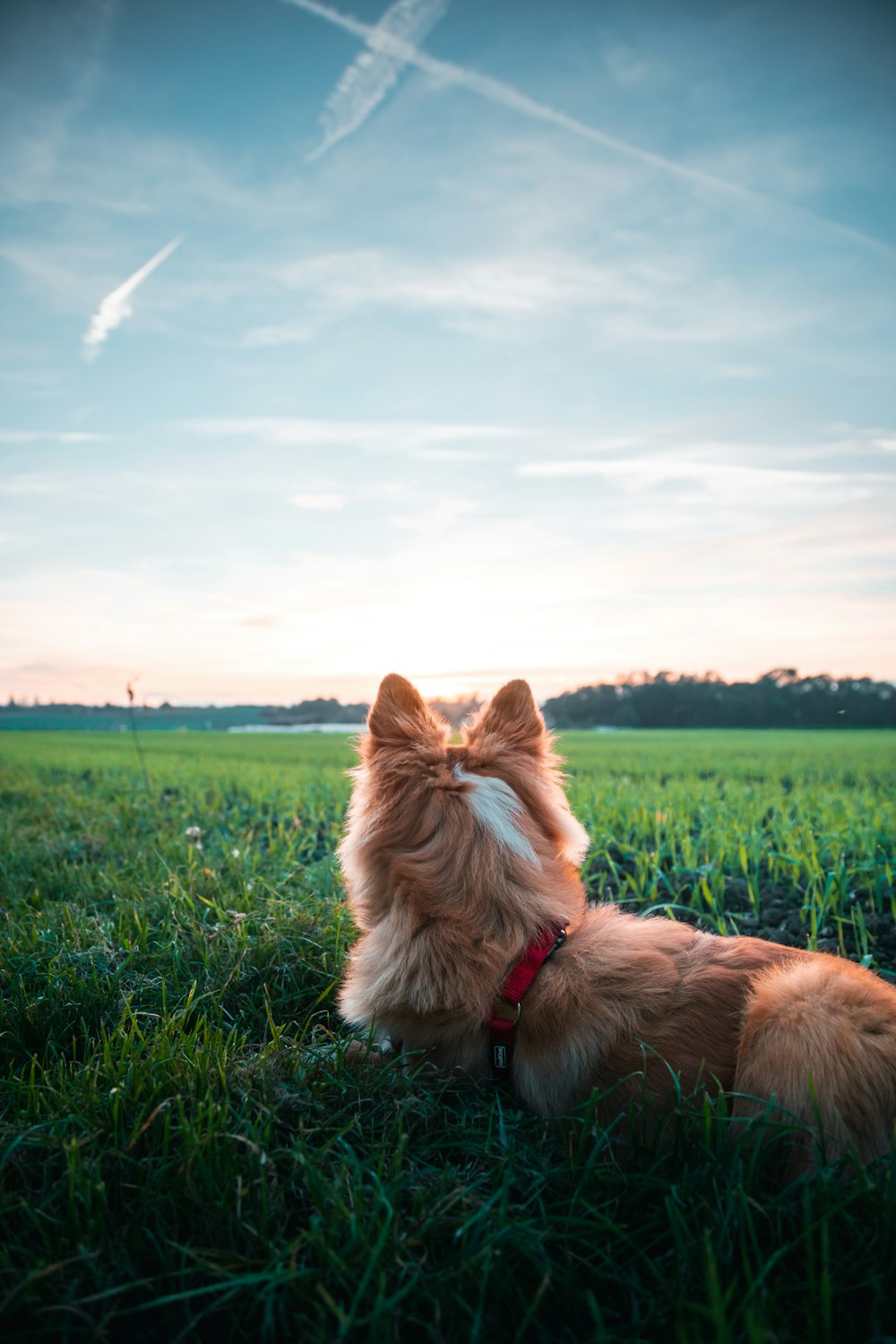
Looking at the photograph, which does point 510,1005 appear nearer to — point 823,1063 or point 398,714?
point 823,1063

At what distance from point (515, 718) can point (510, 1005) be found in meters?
1.14

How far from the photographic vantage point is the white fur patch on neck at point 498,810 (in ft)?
8.61

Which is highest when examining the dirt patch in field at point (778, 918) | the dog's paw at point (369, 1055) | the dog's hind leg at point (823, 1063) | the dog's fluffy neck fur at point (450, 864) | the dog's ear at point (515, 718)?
the dog's ear at point (515, 718)

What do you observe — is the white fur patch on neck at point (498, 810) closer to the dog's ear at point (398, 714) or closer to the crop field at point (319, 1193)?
the dog's ear at point (398, 714)

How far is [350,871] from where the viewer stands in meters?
2.91

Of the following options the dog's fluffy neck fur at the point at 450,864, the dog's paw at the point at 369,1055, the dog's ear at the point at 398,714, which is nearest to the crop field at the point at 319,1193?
the dog's paw at the point at 369,1055

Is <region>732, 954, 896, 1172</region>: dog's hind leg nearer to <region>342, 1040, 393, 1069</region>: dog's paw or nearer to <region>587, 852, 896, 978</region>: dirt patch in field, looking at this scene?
<region>342, 1040, 393, 1069</region>: dog's paw

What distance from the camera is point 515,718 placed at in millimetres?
3074

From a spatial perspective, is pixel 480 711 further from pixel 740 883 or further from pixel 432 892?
pixel 740 883

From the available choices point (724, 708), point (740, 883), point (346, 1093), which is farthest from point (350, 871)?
point (724, 708)

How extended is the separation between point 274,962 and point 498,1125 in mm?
1643

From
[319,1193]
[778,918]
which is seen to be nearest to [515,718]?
[319,1193]

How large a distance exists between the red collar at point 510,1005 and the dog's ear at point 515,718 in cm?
84

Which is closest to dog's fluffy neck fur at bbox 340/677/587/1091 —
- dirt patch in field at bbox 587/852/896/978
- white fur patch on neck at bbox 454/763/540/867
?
white fur patch on neck at bbox 454/763/540/867
